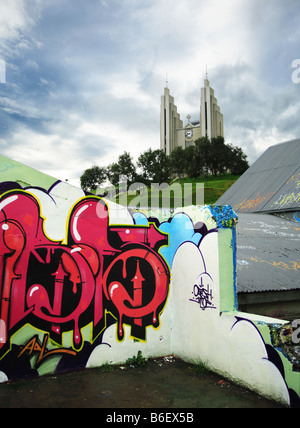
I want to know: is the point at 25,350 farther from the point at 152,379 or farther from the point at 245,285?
the point at 245,285

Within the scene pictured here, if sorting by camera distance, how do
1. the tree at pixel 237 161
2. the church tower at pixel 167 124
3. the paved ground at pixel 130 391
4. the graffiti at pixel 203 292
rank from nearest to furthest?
the paved ground at pixel 130 391 → the graffiti at pixel 203 292 → the tree at pixel 237 161 → the church tower at pixel 167 124

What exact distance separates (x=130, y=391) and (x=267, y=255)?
5.13 meters

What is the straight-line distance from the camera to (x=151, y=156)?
156 ft

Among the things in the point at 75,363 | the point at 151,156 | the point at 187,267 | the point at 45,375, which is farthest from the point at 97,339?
the point at 151,156

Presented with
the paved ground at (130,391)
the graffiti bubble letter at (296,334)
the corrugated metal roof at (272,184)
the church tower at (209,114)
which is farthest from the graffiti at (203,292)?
the church tower at (209,114)

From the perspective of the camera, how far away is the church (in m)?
78.6

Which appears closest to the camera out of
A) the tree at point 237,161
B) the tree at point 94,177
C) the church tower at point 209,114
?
the tree at point 237,161

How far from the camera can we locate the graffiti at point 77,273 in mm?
4914

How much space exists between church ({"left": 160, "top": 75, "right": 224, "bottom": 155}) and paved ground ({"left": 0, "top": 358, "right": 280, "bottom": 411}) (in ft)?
252

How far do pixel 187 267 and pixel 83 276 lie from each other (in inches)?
75.9

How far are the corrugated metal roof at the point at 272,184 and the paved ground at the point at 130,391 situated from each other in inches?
346

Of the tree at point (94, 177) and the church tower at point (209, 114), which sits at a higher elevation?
the church tower at point (209, 114)

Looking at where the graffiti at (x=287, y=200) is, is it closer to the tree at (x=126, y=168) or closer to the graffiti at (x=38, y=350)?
→ the graffiti at (x=38, y=350)

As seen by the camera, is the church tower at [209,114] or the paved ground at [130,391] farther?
the church tower at [209,114]
